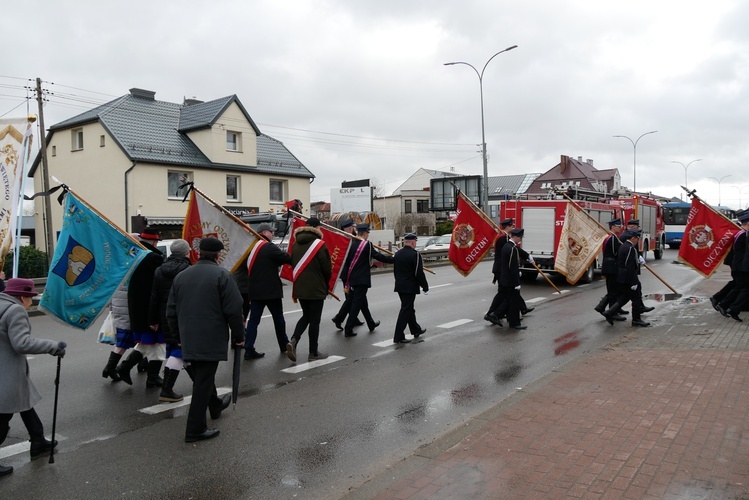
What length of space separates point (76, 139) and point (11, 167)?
100 ft

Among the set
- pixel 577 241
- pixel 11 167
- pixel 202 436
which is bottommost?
pixel 202 436

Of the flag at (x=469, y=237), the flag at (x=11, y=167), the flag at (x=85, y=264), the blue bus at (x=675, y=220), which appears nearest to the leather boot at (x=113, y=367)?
the flag at (x=85, y=264)

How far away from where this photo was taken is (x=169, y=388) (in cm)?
643

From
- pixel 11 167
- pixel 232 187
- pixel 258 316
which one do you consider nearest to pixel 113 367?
pixel 258 316

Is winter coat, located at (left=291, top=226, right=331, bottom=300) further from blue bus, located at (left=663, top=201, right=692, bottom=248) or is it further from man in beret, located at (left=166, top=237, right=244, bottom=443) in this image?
blue bus, located at (left=663, top=201, right=692, bottom=248)

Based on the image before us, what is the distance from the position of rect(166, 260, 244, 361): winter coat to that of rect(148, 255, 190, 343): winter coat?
1247 mm

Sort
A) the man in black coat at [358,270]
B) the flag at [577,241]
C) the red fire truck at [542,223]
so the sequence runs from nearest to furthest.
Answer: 1. the man in black coat at [358,270]
2. the flag at [577,241]
3. the red fire truck at [542,223]

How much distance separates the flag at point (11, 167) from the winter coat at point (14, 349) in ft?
7.51

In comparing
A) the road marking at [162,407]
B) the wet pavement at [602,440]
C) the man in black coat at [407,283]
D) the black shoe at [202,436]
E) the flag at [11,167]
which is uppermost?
the flag at [11,167]

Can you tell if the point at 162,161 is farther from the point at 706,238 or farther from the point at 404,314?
the point at 706,238

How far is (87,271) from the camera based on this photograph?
22.0 feet

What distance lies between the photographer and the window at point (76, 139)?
34.1 metres

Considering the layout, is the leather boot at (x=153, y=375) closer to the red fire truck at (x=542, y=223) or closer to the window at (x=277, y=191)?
the red fire truck at (x=542, y=223)

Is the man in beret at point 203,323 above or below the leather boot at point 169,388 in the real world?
above
